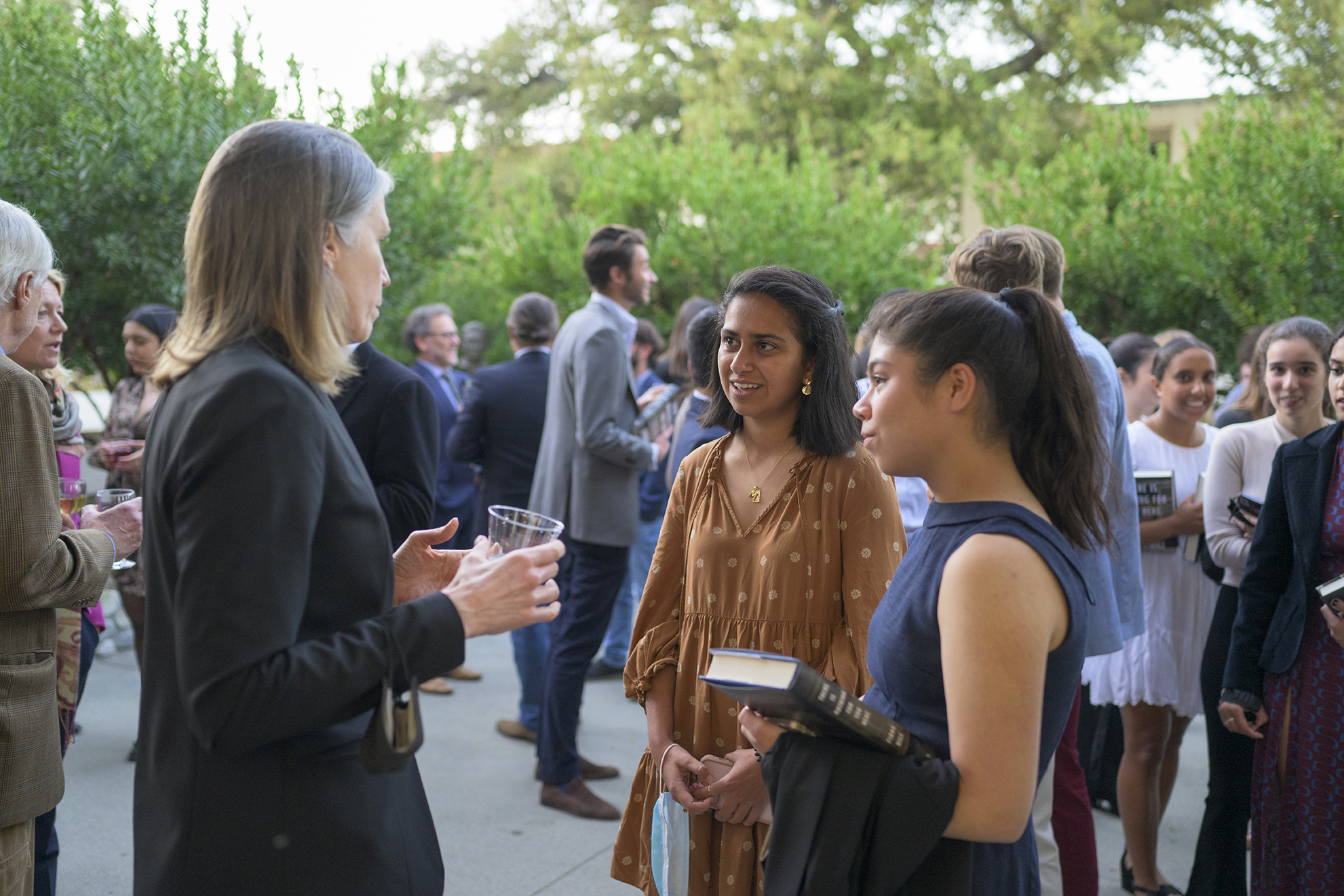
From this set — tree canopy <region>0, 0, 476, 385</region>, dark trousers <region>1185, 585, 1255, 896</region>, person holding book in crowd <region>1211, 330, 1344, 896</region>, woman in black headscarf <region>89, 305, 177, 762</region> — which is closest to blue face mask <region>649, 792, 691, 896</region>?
person holding book in crowd <region>1211, 330, 1344, 896</region>

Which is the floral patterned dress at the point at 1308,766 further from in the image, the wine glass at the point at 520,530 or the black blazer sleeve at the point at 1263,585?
the wine glass at the point at 520,530

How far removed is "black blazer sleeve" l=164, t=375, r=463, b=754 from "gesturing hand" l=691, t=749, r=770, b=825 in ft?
3.57

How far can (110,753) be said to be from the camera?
16.0ft

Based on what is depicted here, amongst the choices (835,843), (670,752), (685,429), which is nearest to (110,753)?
(685,429)

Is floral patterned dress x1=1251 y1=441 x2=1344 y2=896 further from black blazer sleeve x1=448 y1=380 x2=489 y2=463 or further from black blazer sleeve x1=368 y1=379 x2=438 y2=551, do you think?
black blazer sleeve x1=448 y1=380 x2=489 y2=463

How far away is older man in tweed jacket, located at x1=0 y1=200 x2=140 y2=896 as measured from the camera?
1.98 metres

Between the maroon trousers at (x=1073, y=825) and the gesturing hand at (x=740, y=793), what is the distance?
1.40 meters

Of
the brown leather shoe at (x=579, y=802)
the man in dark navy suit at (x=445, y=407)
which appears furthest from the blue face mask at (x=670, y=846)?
the man in dark navy suit at (x=445, y=407)

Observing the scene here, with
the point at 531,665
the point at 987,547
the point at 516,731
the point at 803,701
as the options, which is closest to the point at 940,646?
the point at 987,547

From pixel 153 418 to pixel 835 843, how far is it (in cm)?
120

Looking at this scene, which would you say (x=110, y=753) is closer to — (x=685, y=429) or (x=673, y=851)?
(x=685, y=429)

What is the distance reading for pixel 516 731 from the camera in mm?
5340

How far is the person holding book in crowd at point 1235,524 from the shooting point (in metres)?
3.30

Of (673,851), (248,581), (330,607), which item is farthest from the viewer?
(673,851)
